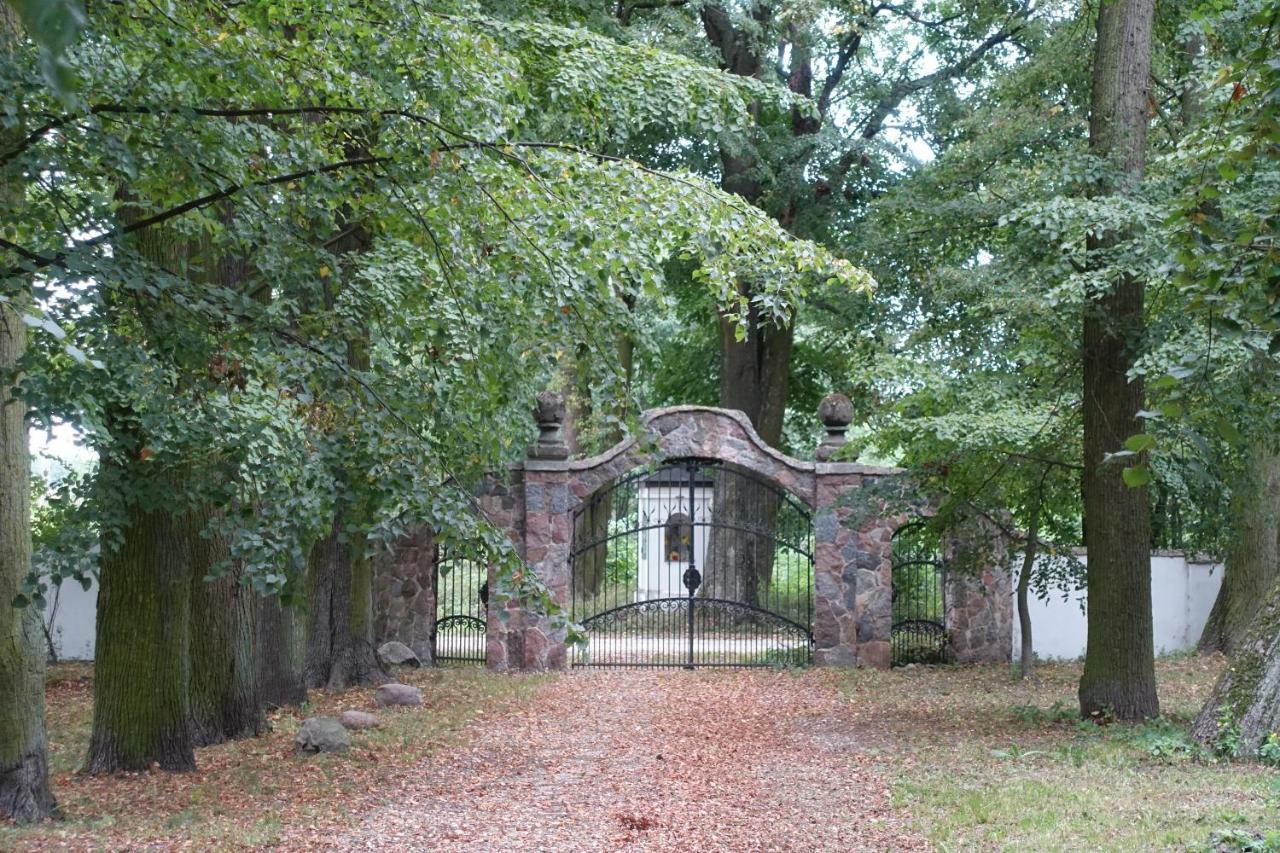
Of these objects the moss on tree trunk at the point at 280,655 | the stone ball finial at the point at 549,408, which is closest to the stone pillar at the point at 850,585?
the stone ball finial at the point at 549,408

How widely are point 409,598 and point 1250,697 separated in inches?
386

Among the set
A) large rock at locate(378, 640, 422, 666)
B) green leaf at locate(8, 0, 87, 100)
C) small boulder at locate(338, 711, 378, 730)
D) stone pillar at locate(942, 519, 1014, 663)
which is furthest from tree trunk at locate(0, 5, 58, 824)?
stone pillar at locate(942, 519, 1014, 663)

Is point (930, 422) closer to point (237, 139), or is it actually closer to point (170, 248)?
point (170, 248)

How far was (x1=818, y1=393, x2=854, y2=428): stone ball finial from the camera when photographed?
1548 cm

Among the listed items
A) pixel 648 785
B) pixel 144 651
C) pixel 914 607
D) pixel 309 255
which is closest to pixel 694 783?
pixel 648 785

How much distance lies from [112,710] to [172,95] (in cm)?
419

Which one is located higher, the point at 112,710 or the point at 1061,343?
the point at 1061,343

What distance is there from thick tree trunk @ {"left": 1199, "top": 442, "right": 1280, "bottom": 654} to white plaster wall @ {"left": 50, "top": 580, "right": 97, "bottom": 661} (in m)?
13.5

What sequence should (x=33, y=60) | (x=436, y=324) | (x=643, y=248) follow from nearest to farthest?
(x=33, y=60), (x=643, y=248), (x=436, y=324)

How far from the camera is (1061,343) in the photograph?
1062 centimetres

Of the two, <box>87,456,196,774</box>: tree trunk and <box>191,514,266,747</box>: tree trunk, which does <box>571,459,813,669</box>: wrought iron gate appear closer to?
<box>191,514,266,747</box>: tree trunk

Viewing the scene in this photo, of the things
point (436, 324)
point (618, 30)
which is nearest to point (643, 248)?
point (436, 324)

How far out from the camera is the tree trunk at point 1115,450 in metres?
9.62

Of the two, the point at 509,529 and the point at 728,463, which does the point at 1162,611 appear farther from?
the point at 509,529
